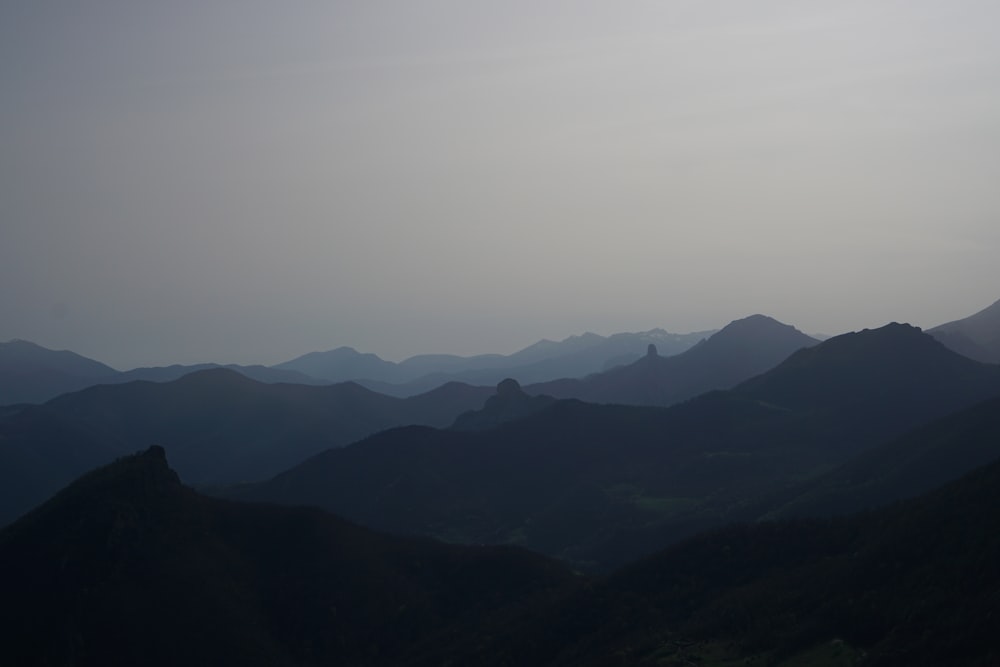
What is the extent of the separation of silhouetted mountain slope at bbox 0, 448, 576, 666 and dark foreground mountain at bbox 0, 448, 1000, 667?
153 mm

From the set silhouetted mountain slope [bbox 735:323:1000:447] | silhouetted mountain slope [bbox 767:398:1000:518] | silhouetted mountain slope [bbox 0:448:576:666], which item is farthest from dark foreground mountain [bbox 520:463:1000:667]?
silhouetted mountain slope [bbox 735:323:1000:447]

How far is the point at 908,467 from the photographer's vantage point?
4530 inches

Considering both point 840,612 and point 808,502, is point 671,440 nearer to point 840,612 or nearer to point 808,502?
point 808,502

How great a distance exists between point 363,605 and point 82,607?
2156 cm

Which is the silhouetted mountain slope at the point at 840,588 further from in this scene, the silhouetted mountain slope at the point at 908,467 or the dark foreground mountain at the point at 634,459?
the dark foreground mountain at the point at 634,459

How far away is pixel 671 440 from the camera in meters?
181

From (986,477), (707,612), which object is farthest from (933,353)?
(707,612)

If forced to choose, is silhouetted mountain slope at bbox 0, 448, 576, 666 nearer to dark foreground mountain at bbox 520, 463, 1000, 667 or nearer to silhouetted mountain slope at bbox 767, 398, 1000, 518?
dark foreground mountain at bbox 520, 463, 1000, 667

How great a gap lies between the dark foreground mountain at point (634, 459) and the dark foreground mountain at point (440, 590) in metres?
53.1

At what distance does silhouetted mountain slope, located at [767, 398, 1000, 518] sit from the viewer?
362ft

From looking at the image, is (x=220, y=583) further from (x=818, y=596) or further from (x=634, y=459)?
(x=634, y=459)

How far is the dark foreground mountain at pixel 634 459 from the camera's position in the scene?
465 feet

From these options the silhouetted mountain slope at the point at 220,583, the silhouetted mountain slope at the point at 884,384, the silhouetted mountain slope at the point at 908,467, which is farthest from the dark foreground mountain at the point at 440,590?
the silhouetted mountain slope at the point at 884,384

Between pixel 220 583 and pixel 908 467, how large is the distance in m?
88.3
